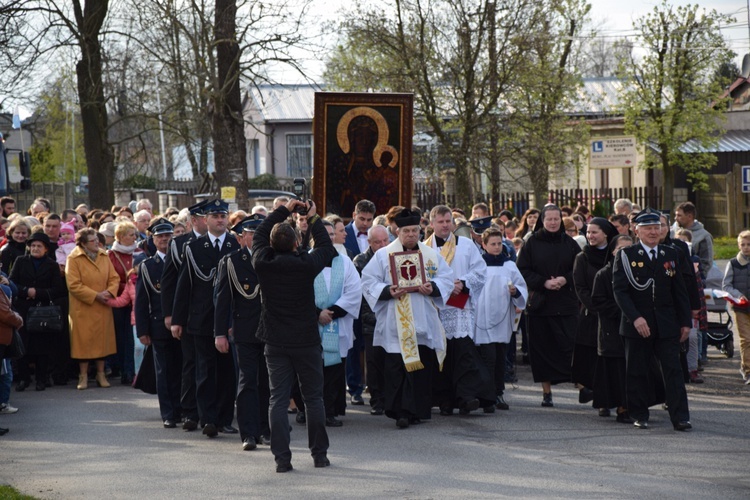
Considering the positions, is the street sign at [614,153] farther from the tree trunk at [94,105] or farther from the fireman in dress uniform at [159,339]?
the fireman in dress uniform at [159,339]

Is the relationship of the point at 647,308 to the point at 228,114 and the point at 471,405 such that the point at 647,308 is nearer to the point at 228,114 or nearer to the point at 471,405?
the point at 471,405

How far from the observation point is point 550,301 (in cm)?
1187

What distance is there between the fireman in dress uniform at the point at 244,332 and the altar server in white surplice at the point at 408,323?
1.42m

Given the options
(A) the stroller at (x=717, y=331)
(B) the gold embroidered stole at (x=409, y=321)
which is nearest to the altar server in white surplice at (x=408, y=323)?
(B) the gold embroidered stole at (x=409, y=321)

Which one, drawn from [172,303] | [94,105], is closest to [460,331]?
A: [172,303]

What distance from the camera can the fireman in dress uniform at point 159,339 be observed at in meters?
11.0

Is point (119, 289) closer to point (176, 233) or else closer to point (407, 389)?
point (176, 233)

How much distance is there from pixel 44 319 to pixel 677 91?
2782 centimetres

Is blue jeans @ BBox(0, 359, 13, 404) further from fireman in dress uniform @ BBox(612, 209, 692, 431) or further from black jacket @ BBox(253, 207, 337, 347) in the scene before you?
fireman in dress uniform @ BBox(612, 209, 692, 431)

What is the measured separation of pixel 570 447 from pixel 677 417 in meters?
1.24

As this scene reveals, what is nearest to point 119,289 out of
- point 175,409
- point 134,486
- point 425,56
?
point 175,409

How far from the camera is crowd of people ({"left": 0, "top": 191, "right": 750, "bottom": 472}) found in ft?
29.3

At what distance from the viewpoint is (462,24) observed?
27375 millimetres

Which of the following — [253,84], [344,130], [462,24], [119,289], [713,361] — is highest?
[462,24]
